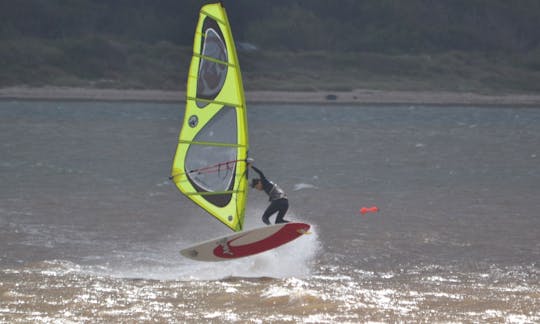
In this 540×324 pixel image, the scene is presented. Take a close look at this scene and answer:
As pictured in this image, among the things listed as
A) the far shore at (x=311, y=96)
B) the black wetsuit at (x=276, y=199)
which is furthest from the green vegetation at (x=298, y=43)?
the black wetsuit at (x=276, y=199)

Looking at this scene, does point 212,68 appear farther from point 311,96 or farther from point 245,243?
point 311,96

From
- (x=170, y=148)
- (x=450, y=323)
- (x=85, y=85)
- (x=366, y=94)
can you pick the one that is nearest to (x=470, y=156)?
(x=170, y=148)

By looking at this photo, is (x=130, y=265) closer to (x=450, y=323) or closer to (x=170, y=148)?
(x=450, y=323)

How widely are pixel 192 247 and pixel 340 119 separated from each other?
40.4m

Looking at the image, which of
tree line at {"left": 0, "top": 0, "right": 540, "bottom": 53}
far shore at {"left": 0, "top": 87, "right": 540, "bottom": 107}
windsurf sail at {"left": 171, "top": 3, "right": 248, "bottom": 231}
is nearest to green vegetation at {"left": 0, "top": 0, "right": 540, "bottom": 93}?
tree line at {"left": 0, "top": 0, "right": 540, "bottom": 53}

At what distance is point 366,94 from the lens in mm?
66312

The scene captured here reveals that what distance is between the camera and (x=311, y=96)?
66.1m

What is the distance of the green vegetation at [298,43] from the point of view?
66625 millimetres

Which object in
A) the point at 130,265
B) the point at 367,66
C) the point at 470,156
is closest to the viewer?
the point at 130,265

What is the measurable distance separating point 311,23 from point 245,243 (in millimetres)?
65062

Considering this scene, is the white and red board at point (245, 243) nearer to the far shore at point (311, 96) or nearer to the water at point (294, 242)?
the water at point (294, 242)

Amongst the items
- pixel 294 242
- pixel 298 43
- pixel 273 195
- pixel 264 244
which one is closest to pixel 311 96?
pixel 298 43

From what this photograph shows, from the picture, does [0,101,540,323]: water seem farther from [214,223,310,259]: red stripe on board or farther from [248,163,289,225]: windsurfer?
[248,163,289,225]: windsurfer

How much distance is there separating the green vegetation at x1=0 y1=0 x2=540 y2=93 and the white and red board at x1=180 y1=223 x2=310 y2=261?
5049 cm
